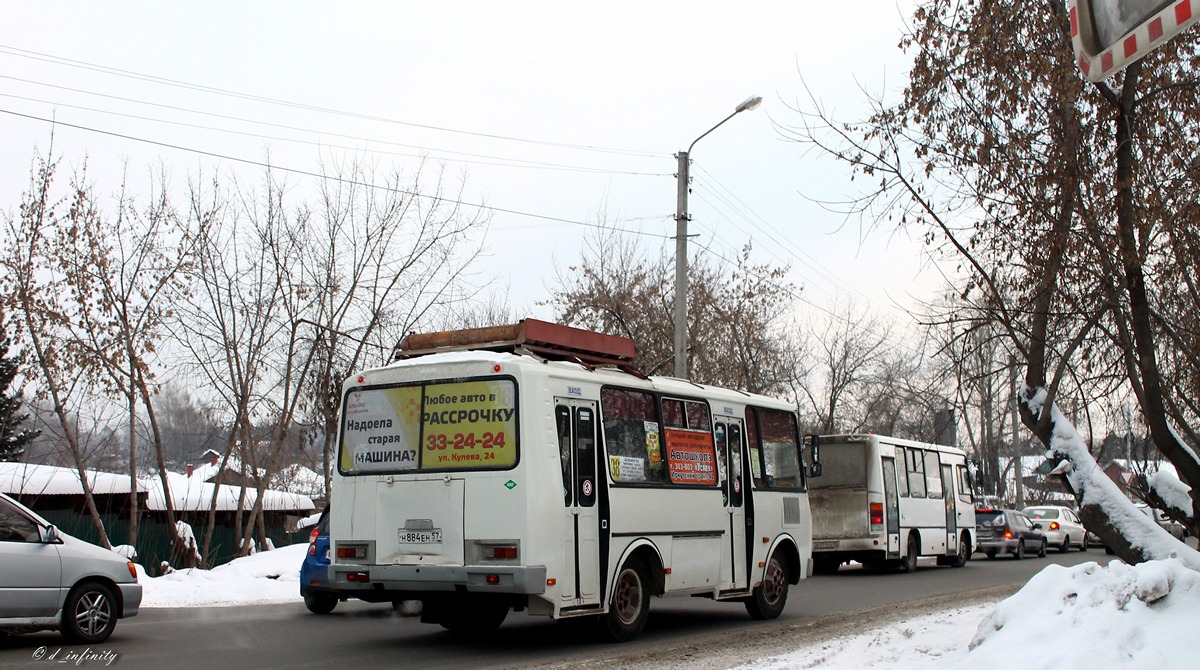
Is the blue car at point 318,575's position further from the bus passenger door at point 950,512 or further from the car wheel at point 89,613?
the bus passenger door at point 950,512

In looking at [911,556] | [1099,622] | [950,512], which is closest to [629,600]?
[1099,622]

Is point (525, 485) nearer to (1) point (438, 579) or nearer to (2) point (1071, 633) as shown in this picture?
(1) point (438, 579)

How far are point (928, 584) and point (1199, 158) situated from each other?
38.1 ft

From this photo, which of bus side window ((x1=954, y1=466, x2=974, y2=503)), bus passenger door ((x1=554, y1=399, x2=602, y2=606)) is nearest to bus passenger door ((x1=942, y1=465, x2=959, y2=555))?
bus side window ((x1=954, y1=466, x2=974, y2=503))

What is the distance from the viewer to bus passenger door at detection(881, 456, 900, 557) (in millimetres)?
23734

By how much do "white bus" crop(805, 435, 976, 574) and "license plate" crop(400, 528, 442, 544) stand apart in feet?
42.0

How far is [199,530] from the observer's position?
29.1 m

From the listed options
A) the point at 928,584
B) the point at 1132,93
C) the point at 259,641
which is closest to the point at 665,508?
the point at 259,641

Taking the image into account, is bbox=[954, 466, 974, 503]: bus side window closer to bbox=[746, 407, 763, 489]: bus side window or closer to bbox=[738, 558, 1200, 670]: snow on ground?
bbox=[746, 407, 763, 489]: bus side window

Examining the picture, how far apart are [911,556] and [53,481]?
21199mm

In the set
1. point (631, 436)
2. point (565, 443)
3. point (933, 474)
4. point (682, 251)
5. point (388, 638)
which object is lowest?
point (388, 638)

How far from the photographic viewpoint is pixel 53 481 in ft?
92.8

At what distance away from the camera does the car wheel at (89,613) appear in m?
11.0

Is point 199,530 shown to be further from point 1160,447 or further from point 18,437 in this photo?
point 1160,447
